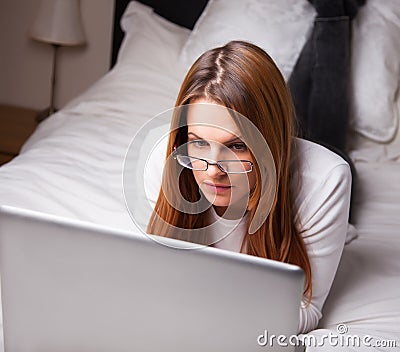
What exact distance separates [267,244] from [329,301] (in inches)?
8.9

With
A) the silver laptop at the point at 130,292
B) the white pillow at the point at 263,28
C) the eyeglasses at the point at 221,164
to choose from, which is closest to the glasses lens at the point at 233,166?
the eyeglasses at the point at 221,164

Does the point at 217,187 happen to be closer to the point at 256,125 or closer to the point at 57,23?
the point at 256,125

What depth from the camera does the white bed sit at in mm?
1500

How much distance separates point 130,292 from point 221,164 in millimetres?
226

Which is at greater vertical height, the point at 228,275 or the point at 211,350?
the point at 228,275

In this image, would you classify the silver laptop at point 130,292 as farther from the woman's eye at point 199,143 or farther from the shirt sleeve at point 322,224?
the shirt sleeve at point 322,224

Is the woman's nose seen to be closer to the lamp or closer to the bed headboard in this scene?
the bed headboard

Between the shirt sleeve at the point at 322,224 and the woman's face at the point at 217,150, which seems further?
the shirt sleeve at the point at 322,224

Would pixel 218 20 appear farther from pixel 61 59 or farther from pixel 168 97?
pixel 61 59

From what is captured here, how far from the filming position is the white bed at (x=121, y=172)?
59.1 inches

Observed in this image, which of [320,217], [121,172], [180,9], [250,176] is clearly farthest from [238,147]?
[180,9]

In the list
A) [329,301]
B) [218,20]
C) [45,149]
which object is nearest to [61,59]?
[218,20]

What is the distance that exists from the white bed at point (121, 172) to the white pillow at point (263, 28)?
0.47ft

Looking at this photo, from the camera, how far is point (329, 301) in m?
1.51
